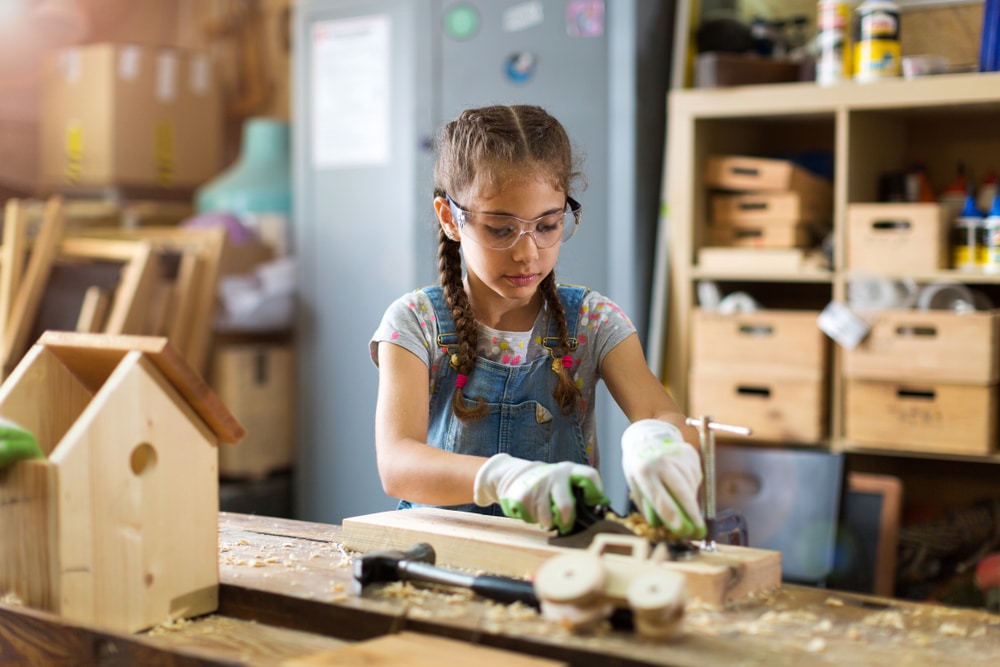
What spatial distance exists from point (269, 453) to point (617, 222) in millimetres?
1488

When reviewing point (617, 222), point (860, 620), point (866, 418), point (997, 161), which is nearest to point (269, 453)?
point (617, 222)

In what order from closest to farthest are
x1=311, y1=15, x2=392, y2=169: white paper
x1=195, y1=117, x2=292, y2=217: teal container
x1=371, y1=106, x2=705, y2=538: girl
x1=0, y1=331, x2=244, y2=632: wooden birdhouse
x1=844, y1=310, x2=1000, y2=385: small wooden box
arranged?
1. x1=0, y1=331, x2=244, y2=632: wooden birdhouse
2. x1=371, y1=106, x2=705, y2=538: girl
3. x1=844, y1=310, x2=1000, y2=385: small wooden box
4. x1=311, y1=15, x2=392, y2=169: white paper
5. x1=195, y1=117, x2=292, y2=217: teal container

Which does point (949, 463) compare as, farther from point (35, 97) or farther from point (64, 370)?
point (35, 97)

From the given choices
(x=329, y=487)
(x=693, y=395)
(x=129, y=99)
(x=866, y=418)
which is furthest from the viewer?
(x=129, y=99)

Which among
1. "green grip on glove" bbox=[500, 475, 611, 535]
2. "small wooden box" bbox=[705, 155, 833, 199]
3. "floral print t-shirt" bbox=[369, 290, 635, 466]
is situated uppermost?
"small wooden box" bbox=[705, 155, 833, 199]

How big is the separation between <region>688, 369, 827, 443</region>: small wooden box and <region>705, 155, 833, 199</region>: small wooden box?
0.50m

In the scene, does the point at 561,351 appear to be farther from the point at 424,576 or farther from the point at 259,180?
the point at 259,180

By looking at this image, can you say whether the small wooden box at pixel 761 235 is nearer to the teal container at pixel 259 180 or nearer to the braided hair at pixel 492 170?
the braided hair at pixel 492 170

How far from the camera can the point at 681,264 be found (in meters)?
3.04

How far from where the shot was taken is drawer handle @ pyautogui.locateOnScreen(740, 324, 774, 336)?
290cm

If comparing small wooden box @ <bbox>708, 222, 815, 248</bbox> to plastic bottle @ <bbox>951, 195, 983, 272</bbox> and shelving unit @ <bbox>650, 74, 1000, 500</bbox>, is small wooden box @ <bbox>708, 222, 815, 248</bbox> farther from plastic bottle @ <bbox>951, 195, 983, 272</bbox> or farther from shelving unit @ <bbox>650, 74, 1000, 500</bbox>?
plastic bottle @ <bbox>951, 195, 983, 272</bbox>

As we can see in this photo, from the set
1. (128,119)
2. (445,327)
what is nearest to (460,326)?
(445,327)

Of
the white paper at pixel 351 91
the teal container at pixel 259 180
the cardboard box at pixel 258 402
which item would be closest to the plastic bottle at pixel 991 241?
the white paper at pixel 351 91

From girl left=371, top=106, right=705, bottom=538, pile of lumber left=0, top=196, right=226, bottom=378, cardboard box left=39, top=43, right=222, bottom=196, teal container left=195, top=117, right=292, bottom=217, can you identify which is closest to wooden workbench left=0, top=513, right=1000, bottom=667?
girl left=371, top=106, right=705, bottom=538
